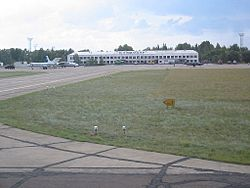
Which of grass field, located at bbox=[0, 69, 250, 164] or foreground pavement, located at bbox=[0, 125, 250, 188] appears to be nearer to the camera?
foreground pavement, located at bbox=[0, 125, 250, 188]

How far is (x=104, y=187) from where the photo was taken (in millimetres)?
7074

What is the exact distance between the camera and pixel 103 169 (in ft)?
27.2

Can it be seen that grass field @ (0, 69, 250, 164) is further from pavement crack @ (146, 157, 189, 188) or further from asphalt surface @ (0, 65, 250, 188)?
pavement crack @ (146, 157, 189, 188)

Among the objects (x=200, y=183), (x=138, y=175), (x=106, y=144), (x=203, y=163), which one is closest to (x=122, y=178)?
(x=138, y=175)

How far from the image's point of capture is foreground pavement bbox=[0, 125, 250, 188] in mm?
7328

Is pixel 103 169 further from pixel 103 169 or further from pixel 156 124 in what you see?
pixel 156 124

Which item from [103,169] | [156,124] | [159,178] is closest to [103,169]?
[103,169]

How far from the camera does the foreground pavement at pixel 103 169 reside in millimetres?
7328

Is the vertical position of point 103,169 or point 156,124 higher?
point 103,169

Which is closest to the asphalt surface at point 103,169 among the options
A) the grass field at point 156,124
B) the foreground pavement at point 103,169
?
the foreground pavement at point 103,169

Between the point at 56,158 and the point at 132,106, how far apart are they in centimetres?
1224

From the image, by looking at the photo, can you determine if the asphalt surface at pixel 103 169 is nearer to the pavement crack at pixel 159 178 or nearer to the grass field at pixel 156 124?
the pavement crack at pixel 159 178

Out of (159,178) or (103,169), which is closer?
(159,178)

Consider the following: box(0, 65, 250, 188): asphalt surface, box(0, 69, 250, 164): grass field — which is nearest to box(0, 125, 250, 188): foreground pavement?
box(0, 65, 250, 188): asphalt surface
